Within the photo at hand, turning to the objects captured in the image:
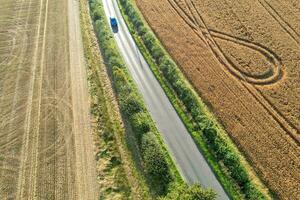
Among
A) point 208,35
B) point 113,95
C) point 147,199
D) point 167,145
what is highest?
point 208,35

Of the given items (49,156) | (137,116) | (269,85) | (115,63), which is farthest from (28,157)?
(269,85)

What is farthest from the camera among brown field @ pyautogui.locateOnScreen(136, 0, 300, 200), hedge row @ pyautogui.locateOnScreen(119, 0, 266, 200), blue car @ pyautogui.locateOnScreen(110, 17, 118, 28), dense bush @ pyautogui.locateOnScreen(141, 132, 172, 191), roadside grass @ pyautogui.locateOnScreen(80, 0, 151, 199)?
blue car @ pyautogui.locateOnScreen(110, 17, 118, 28)

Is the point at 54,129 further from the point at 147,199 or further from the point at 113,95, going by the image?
the point at 147,199

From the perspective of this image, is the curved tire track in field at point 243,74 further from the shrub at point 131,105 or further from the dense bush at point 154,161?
the dense bush at point 154,161

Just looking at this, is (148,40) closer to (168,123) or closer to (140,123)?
(168,123)

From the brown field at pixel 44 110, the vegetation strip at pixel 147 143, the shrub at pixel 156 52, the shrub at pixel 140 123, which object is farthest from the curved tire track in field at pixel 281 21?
the brown field at pixel 44 110

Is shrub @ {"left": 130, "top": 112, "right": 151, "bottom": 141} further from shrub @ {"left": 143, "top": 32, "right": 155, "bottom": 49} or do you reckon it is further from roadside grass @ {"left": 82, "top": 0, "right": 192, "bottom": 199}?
shrub @ {"left": 143, "top": 32, "right": 155, "bottom": 49}

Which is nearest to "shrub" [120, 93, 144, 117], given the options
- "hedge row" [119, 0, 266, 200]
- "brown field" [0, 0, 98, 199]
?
"brown field" [0, 0, 98, 199]
